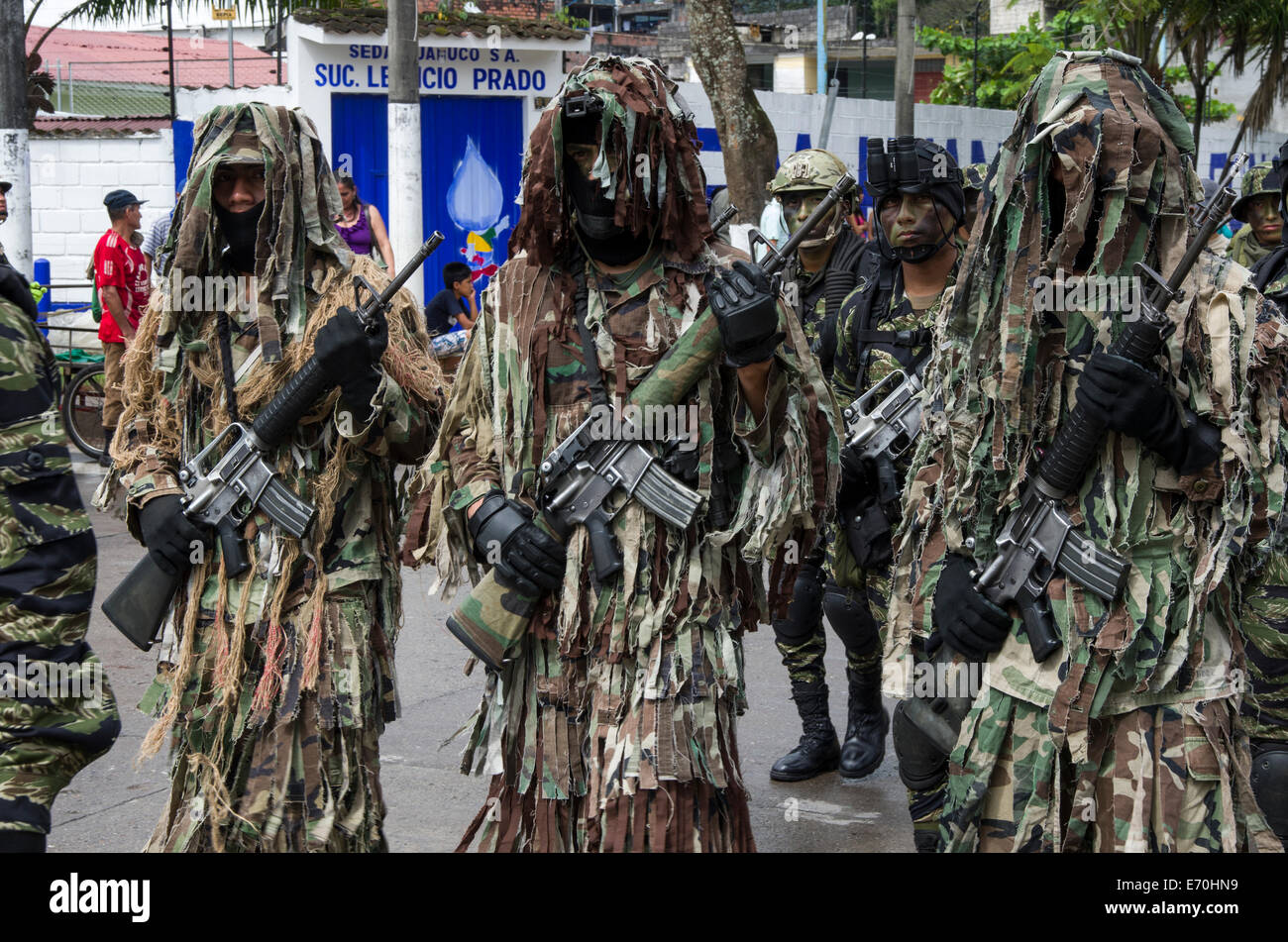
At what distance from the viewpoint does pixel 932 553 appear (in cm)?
377

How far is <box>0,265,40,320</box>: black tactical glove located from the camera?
285 centimetres

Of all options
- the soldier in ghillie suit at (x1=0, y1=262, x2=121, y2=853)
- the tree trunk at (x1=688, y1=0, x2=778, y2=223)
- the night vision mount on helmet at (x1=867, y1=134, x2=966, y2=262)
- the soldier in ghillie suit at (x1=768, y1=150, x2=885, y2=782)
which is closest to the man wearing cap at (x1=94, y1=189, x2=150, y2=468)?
the tree trunk at (x1=688, y1=0, x2=778, y2=223)

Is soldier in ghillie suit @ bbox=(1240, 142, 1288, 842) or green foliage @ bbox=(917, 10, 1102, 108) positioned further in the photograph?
green foliage @ bbox=(917, 10, 1102, 108)

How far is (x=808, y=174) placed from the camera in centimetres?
649

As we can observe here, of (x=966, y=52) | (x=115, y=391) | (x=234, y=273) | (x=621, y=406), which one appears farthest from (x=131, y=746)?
(x=966, y=52)

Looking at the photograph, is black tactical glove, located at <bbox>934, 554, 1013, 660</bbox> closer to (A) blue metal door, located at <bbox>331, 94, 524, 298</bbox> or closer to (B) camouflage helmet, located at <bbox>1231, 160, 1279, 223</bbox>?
(B) camouflage helmet, located at <bbox>1231, 160, 1279, 223</bbox>

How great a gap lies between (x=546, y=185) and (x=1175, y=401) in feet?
5.05

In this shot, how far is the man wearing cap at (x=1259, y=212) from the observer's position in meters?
7.45

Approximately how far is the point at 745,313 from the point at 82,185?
13.2 metres

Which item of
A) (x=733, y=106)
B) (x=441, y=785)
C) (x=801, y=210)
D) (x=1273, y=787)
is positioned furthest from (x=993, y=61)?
(x=1273, y=787)

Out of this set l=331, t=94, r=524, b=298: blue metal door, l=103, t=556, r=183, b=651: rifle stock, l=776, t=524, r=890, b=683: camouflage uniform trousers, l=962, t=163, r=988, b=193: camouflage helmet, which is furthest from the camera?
l=331, t=94, r=524, b=298: blue metal door

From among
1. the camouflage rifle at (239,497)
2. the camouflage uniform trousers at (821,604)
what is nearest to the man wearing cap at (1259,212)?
the camouflage uniform trousers at (821,604)

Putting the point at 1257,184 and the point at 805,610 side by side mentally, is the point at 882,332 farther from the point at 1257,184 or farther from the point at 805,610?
the point at 1257,184

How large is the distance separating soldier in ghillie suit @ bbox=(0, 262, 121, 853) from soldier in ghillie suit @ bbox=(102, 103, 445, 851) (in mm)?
1186
